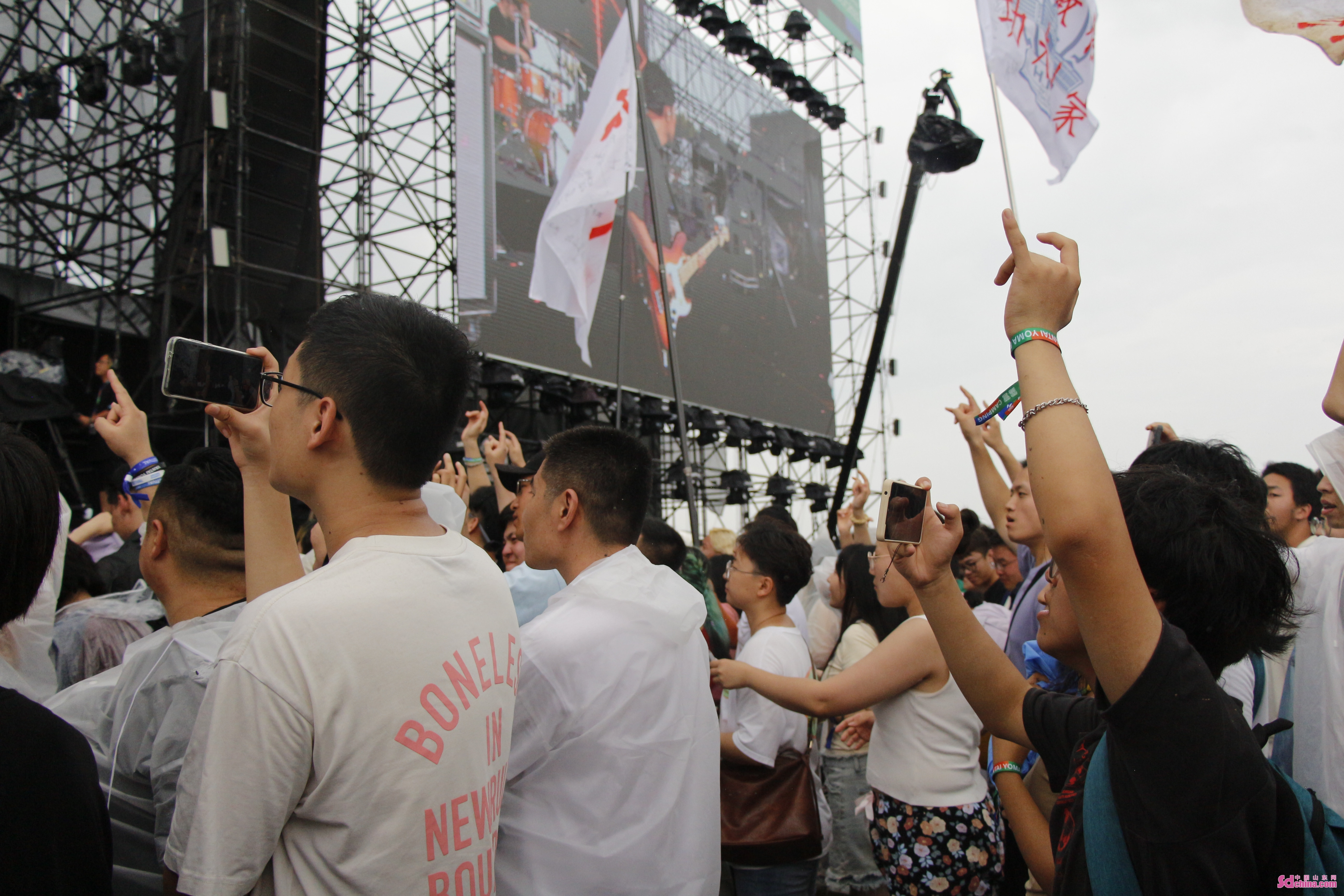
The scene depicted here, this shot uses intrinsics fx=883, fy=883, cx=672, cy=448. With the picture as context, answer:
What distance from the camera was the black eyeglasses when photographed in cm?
130

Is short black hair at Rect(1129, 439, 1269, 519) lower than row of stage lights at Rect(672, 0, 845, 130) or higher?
lower

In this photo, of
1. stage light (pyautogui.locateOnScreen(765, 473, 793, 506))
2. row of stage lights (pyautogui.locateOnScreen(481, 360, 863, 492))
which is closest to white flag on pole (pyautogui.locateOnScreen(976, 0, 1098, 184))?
row of stage lights (pyautogui.locateOnScreen(481, 360, 863, 492))

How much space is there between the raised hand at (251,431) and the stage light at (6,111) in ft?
34.7

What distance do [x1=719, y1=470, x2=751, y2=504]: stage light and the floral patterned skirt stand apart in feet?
45.7

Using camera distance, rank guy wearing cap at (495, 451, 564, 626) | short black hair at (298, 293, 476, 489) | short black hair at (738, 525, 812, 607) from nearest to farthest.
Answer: short black hair at (298, 293, 476, 489)
guy wearing cap at (495, 451, 564, 626)
short black hair at (738, 525, 812, 607)

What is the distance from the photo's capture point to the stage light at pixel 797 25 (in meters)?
17.8

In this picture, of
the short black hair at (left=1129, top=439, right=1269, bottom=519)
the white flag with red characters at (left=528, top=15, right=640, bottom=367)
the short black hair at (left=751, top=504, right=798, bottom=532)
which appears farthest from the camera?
the white flag with red characters at (left=528, top=15, right=640, bottom=367)

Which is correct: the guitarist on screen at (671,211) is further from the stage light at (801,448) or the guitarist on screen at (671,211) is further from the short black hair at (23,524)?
the short black hair at (23,524)

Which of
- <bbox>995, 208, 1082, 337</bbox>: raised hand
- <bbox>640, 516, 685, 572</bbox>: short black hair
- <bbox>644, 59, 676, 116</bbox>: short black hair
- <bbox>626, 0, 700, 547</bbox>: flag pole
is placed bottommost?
<bbox>640, 516, 685, 572</bbox>: short black hair

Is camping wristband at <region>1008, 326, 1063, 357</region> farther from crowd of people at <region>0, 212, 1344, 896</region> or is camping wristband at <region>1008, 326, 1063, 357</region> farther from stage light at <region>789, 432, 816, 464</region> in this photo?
stage light at <region>789, 432, 816, 464</region>

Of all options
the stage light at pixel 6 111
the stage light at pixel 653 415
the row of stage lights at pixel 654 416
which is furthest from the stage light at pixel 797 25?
the stage light at pixel 6 111

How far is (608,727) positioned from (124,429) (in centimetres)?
133

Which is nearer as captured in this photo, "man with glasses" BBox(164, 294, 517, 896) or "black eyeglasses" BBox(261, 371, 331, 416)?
"man with glasses" BBox(164, 294, 517, 896)

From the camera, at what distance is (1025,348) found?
1.14m
